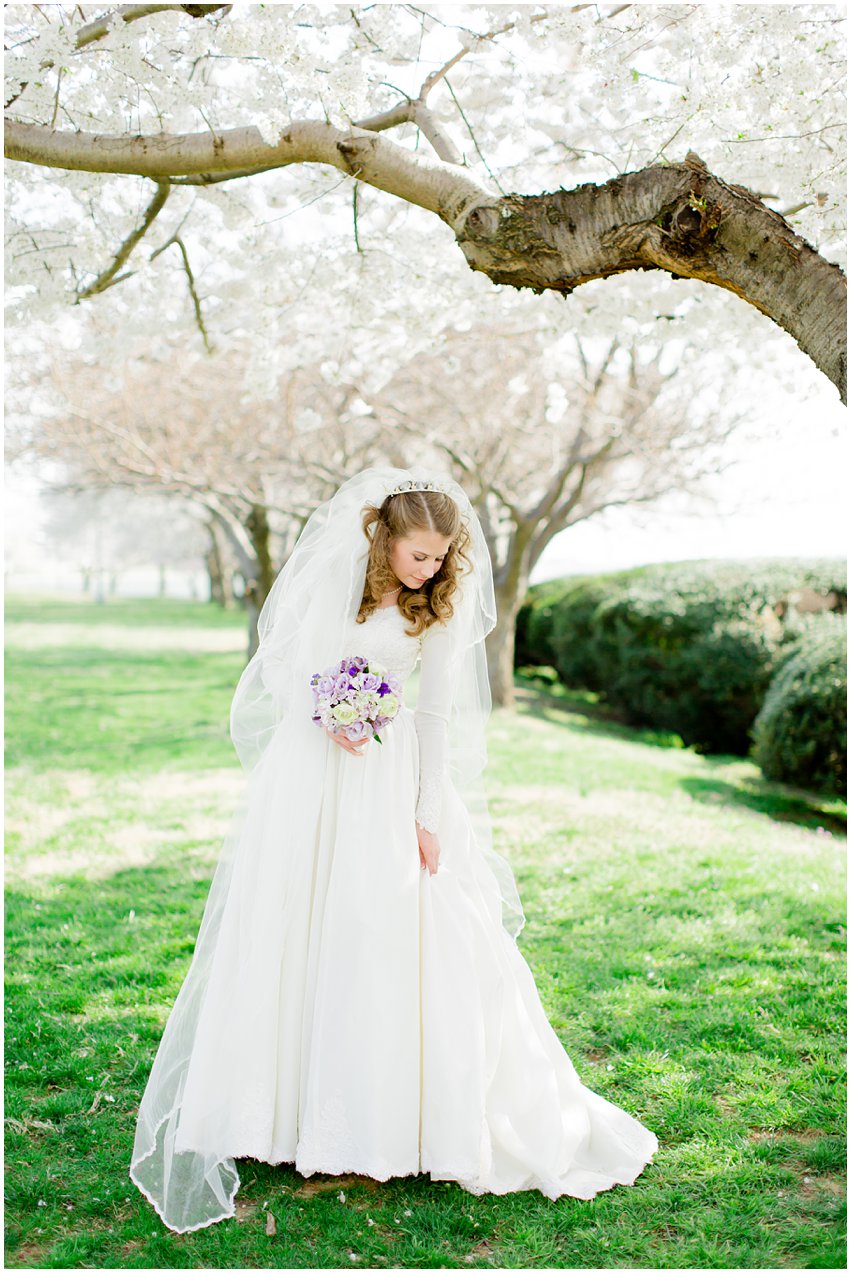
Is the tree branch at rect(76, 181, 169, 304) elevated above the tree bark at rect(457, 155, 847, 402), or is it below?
above

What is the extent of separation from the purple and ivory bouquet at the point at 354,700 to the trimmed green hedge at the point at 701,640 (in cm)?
840

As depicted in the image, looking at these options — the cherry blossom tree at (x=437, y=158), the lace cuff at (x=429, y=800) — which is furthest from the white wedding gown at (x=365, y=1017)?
the cherry blossom tree at (x=437, y=158)

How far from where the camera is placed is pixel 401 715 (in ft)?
10.6

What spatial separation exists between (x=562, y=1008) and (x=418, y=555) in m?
2.31

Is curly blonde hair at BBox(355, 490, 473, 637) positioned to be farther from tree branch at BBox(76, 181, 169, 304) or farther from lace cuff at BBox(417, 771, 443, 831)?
tree branch at BBox(76, 181, 169, 304)

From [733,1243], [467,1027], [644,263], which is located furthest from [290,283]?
[733,1243]

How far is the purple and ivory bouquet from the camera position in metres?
2.96

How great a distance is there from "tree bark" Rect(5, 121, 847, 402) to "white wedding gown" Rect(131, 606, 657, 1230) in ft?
4.25

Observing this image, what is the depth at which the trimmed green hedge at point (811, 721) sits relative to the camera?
7863 millimetres

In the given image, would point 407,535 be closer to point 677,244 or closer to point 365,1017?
point 677,244

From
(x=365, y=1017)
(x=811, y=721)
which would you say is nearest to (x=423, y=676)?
(x=365, y=1017)

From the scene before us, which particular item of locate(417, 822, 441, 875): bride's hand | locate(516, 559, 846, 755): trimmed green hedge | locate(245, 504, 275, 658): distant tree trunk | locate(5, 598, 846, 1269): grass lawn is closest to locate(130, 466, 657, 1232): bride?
locate(417, 822, 441, 875): bride's hand

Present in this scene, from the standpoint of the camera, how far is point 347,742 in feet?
10.00

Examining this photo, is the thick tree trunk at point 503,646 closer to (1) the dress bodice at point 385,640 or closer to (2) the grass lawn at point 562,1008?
(2) the grass lawn at point 562,1008
